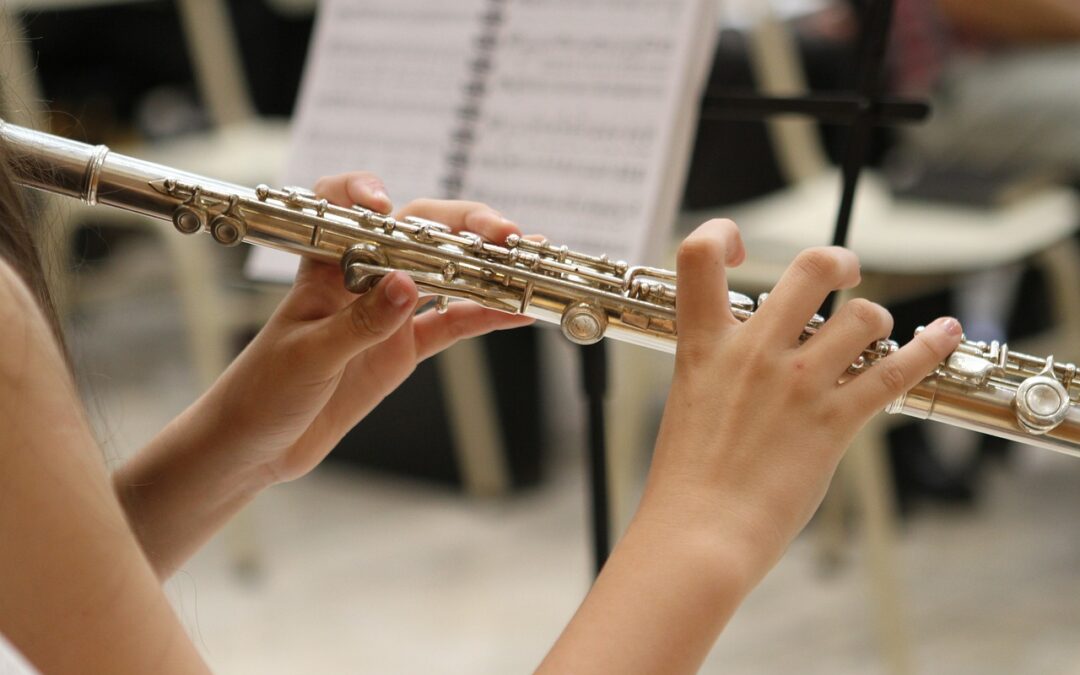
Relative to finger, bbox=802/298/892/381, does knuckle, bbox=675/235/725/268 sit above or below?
above

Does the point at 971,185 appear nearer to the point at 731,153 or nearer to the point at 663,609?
the point at 731,153

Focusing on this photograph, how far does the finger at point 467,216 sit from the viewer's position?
0.75 metres

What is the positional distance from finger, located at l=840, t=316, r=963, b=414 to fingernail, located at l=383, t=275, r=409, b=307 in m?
0.26

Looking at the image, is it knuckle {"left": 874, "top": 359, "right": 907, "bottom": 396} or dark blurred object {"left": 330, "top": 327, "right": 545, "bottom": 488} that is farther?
dark blurred object {"left": 330, "top": 327, "right": 545, "bottom": 488}

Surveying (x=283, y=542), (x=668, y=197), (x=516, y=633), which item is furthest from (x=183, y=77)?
(x=668, y=197)

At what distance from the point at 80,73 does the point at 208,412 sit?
249 cm

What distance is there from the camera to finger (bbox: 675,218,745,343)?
0.60 meters

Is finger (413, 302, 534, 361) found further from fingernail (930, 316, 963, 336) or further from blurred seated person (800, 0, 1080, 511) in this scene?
blurred seated person (800, 0, 1080, 511)

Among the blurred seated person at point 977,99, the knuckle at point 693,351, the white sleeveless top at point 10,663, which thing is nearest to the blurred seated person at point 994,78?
the blurred seated person at point 977,99


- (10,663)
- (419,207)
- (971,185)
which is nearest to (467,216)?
(419,207)

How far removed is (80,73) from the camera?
9.75 feet

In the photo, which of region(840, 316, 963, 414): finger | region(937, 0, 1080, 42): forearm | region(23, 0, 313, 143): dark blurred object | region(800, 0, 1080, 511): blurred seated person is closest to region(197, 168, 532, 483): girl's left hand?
region(840, 316, 963, 414): finger

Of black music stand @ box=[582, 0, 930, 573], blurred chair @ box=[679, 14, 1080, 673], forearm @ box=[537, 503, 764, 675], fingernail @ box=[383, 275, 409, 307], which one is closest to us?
forearm @ box=[537, 503, 764, 675]

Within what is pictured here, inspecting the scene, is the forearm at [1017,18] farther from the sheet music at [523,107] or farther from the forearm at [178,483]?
the forearm at [178,483]
